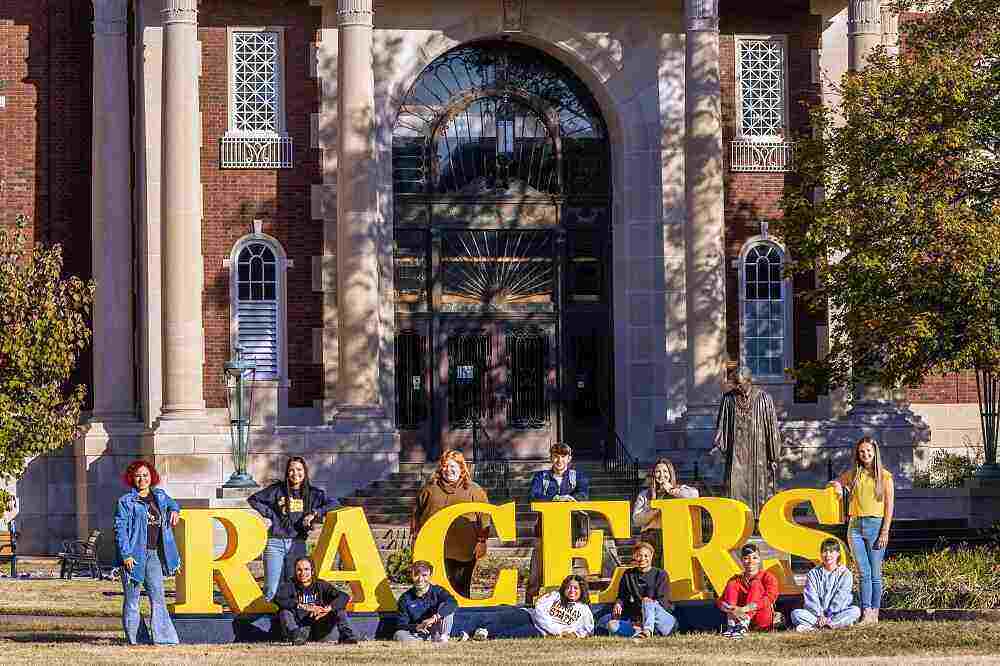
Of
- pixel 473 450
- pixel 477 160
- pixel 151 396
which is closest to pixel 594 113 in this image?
pixel 477 160

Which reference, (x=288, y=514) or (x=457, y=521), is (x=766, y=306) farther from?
(x=288, y=514)

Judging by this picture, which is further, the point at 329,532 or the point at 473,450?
the point at 473,450

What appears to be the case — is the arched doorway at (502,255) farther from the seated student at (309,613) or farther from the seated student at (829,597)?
the seated student at (309,613)

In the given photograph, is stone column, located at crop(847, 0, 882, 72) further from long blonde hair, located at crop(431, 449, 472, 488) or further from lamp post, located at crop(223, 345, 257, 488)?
long blonde hair, located at crop(431, 449, 472, 488)

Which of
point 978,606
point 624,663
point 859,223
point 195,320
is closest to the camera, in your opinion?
point 624,663

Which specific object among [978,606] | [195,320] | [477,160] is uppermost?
[477,160]

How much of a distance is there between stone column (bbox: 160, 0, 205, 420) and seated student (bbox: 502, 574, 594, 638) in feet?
50.4

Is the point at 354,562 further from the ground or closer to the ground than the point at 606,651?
further from the ground

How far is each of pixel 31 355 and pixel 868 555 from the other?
568 inches

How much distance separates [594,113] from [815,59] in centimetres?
431

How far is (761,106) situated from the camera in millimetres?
37594

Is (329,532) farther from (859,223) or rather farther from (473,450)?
(473,450)

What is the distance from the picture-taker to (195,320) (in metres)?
34.8

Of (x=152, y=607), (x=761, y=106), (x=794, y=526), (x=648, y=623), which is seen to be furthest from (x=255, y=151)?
(x=648, y=623)
